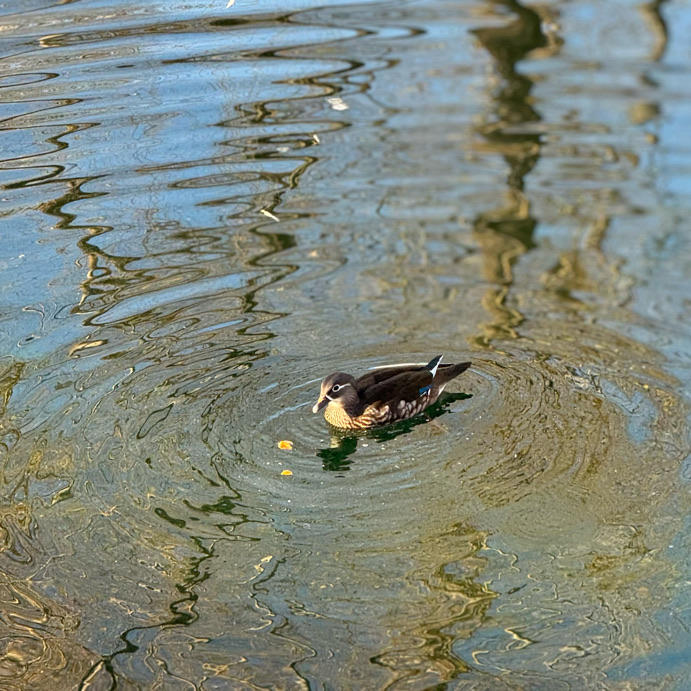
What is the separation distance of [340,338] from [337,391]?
3.03ft

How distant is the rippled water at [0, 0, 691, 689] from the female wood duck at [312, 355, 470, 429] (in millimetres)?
121

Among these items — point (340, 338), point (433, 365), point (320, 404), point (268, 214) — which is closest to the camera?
point (320, 404)

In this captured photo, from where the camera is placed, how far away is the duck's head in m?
6.27

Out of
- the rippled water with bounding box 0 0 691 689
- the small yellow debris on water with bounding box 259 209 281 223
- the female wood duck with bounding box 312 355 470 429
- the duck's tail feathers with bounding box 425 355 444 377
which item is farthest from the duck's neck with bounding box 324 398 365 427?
the small yellow debris on water with bounding box 259 209 281 223

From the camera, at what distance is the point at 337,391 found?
20.6ft

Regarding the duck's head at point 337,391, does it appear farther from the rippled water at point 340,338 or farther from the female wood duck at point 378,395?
the rippled water at point 340,338

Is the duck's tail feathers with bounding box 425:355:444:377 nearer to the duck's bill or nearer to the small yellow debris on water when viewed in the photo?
the duck's bill

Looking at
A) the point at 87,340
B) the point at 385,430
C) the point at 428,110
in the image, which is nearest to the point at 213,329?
the point at 87,340

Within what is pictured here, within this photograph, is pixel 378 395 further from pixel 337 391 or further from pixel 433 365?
pixel 433 365

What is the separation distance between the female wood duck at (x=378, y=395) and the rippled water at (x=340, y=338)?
12 centimetres

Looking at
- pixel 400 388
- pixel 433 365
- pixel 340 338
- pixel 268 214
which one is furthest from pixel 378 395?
pixel 268 214

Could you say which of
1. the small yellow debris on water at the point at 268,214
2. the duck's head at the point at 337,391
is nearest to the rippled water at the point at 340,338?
the small yellow debris on water at the point at 268,214

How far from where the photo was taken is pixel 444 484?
567cm

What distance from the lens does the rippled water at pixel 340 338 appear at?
16.0 feet
